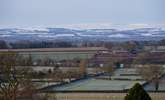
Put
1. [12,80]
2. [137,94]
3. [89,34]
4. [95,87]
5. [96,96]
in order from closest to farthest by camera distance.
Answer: [137,94], [12,80], [96,96], [95,87], [89,34]

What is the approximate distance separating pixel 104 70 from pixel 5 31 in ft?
130

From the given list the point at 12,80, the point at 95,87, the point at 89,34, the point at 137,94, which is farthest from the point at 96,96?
the point at 89,34

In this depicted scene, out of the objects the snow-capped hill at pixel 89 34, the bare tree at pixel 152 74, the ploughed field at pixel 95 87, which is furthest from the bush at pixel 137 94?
the snow-capped hill at pixel 89 34

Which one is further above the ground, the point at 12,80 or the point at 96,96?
the point at 12,80

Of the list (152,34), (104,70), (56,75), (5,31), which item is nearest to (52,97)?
(56,75)

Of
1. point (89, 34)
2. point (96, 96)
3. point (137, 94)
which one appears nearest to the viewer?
point (137, 94)

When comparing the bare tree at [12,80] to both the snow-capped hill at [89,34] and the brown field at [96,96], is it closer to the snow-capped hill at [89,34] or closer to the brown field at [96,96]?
the brown field at [96,96]

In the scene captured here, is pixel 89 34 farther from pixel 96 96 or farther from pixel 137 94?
pixel 137 94

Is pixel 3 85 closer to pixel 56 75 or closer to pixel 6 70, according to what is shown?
pixel 6 70

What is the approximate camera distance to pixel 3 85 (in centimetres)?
734

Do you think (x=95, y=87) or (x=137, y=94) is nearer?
(x=137, y=94)

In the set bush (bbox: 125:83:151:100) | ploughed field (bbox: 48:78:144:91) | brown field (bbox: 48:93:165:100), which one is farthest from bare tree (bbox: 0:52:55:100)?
ploughed field (bbox: 48:78:144:91)

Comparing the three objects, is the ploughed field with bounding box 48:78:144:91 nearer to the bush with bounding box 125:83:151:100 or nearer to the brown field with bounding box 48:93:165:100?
the brown field with bounding box 48:93:165:100

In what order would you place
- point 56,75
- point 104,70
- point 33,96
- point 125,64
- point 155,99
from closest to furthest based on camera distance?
point 33,96 → point 155,99 → point 56,75 → point 104,70 → point 125,64
